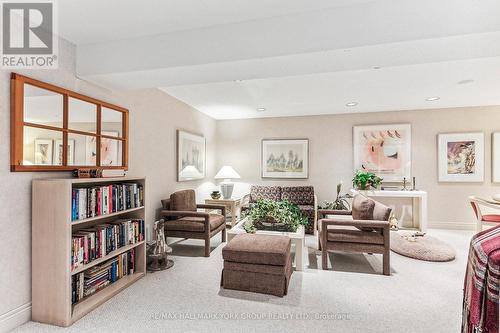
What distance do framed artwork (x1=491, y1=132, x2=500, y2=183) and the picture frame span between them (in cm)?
682

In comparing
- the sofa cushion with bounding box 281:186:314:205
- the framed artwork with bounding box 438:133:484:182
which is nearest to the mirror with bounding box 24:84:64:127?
the sofa cushion with bounding box 281:186:314:205

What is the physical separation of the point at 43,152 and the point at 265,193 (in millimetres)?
3969

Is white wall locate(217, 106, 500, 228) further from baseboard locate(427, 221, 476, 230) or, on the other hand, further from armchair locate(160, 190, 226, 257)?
armchair locate(160, 190, 226, 257)

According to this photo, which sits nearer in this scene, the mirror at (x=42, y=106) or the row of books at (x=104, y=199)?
the mirror at (x=42, y=106)

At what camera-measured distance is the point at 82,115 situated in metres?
2.47

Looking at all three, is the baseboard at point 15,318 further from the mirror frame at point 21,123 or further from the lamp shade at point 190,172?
the lamp shade at point 190,172

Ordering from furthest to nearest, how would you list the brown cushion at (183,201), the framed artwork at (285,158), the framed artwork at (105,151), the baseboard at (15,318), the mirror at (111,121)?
1. the framed artwork at (285,158)
2. the brown cushion at (183,201)
3. the mirror at (111,121)
4. the framed artwork at (105,151)
5. the baseboard at (15,318)

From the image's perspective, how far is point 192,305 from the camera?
2256 mm

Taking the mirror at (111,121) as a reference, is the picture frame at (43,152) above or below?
below

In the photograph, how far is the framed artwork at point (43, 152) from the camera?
2.07 metres

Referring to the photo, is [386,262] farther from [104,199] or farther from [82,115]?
[82,115]

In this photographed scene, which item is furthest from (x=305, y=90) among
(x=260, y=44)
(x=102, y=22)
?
(x=102, y=22)

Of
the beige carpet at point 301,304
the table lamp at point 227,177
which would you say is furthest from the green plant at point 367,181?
the table lamp at point 227,177

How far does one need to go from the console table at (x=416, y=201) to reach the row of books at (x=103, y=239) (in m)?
3.91
